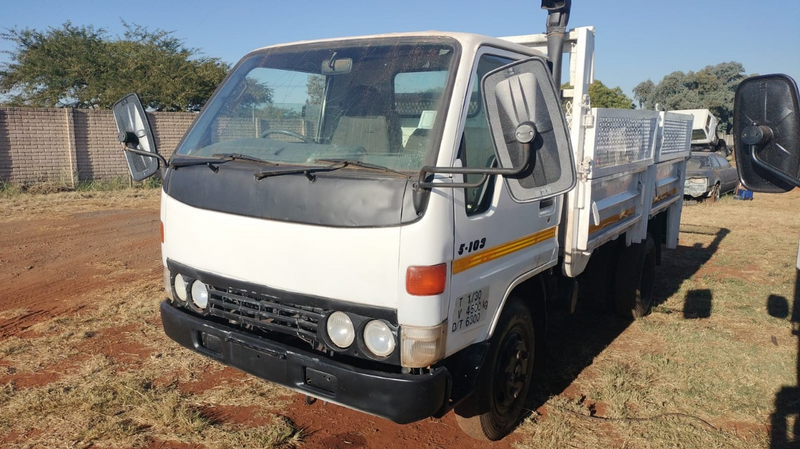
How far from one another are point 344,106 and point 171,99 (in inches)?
756

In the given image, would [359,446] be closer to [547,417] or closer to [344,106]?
[547,417]

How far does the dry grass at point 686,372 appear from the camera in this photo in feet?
11.8

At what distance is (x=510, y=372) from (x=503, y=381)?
0.25 ft

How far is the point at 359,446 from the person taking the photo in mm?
3379

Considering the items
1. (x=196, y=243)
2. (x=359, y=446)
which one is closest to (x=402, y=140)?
(x=196, y=243)

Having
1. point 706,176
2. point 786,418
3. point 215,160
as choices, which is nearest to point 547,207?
point 215,160

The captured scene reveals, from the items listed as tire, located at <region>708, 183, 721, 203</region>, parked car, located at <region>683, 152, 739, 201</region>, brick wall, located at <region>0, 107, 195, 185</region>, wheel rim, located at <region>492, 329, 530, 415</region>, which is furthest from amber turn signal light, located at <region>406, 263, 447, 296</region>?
tire, located at <region>708, 183, 721, 203</region>

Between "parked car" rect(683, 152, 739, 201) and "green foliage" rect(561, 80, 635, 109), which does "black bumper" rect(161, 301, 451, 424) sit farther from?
"green foliage" rect(561, 80, 635, 109)

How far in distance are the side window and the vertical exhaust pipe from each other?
39.0 inches

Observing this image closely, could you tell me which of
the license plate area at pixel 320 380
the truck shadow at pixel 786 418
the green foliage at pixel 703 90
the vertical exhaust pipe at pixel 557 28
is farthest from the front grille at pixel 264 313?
the green foliage at pixel 703 90

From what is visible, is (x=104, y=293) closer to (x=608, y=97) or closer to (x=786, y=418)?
(x=786, y=418)

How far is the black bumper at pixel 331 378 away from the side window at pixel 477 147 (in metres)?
0.82

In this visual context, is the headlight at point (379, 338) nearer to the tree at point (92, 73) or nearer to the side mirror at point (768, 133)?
the side mirror at point (768, 133)

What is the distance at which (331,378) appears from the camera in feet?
8.84
